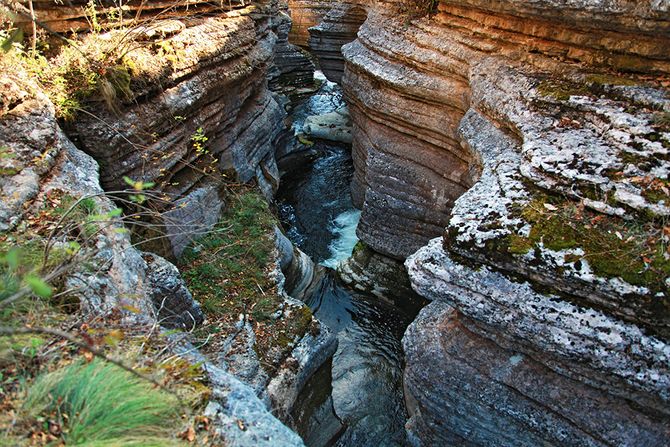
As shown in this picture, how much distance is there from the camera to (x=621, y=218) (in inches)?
138

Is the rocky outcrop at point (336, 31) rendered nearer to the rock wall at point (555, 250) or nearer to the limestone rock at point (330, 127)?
the limestone rock at point (330, 127)

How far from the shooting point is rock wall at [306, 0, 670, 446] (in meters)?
3.26

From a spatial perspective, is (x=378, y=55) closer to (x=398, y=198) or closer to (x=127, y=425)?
(x=398, y=198)

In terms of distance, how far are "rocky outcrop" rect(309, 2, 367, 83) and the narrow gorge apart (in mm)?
5099

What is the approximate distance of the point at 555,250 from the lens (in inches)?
136

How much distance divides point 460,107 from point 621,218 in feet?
11.9

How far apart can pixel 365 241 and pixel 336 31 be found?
8.16 meters

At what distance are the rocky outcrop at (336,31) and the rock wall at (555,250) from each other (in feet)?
27.9

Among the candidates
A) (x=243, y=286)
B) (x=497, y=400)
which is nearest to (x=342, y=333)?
(x=243, y=286)

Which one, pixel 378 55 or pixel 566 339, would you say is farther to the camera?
pixel 378 55

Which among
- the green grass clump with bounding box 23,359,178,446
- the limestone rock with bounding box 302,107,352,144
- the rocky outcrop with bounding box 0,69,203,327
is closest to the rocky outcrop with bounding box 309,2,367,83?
the limestone rock with bounding box 302,107,352,144

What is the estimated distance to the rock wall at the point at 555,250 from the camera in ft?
10.7

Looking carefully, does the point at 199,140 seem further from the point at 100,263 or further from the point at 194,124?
the point at 100,263

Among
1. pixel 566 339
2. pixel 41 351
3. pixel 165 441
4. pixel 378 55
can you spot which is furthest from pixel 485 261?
pixel 378 55
